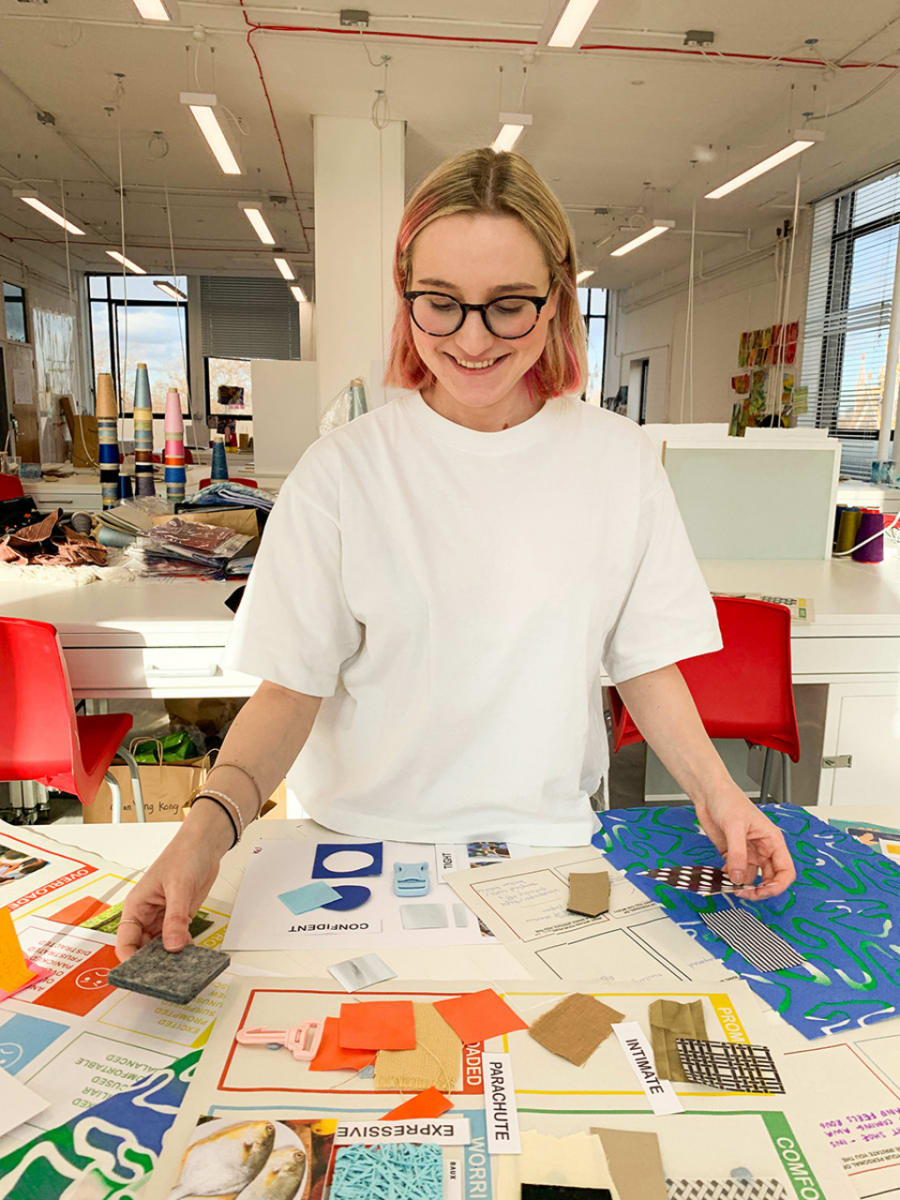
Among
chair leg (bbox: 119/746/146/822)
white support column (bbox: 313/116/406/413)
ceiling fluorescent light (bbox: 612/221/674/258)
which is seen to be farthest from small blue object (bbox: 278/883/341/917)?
ceiling fluorescent light (bbox: 612/221/674/258)

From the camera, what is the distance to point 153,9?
12.4 ft

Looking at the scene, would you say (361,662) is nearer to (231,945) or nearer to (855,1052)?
(231,945)

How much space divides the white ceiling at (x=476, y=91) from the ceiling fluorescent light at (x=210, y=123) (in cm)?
15

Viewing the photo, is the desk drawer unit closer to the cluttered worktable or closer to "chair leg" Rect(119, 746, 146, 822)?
"chair leg" Rect(119, 746, 146, 822)

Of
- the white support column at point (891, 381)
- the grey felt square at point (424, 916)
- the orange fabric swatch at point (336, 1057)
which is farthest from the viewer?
the white support column at point (891, 381)

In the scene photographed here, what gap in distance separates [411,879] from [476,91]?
20.9 feet

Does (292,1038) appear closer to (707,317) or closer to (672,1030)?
(672,1030)

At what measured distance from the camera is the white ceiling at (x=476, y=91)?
4.97m

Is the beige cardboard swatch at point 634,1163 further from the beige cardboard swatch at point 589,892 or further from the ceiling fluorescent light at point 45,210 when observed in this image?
the ceiling fluorescent light at point 45,210

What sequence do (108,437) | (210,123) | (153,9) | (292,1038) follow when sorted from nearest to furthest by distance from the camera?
(292,1038), (108,437), (153,9), (210,123)

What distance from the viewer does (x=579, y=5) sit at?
3691 mm

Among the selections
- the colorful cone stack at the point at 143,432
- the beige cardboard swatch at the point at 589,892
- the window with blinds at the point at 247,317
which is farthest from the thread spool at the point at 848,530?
the window with blinds at the point at 247,317

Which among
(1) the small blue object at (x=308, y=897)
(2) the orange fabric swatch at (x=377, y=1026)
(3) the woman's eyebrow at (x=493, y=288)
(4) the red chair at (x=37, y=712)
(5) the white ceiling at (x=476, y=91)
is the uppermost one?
(5) the white ceiling at (x=476, y=91)

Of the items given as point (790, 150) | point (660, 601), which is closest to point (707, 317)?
point (790, 150)
